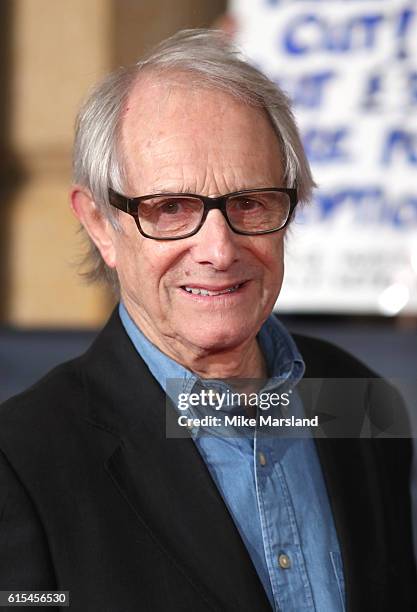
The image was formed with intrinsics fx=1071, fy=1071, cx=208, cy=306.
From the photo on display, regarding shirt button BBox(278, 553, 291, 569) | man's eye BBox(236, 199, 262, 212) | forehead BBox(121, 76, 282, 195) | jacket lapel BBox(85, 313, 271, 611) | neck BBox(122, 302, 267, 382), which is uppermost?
forehead BBox(121, 76, 282, 195)

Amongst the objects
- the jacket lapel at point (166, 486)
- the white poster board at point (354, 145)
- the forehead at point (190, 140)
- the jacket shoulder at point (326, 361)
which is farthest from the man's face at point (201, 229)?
the white poster board at point (354, 145)

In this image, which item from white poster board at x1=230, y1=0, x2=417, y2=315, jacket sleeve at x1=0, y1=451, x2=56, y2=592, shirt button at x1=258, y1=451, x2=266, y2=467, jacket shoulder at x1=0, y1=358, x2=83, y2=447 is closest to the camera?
jacket sleeve at x1=0, y1=451, x2=56, y2=592

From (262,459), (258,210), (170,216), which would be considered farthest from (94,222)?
(262,459)

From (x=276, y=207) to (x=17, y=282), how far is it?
289 cm

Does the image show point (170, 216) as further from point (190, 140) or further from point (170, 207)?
point (190, 140)

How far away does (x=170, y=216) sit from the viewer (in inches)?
72.1

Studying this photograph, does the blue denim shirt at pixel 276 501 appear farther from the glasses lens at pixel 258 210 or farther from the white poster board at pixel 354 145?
the white poster board at pixel 354 145

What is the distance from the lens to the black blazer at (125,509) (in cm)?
165

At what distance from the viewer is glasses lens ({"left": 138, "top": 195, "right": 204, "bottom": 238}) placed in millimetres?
1821

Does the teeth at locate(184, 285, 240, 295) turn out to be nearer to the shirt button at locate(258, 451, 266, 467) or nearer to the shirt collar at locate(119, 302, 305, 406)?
the shirt collar at locate(119, 302, 305, 406)

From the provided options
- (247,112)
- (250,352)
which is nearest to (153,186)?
(247,112)

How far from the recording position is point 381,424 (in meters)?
2.19

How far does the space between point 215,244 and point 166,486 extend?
0.41 m

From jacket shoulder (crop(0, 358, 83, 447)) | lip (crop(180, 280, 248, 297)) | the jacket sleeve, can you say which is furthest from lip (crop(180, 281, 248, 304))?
the jacket sleeve
